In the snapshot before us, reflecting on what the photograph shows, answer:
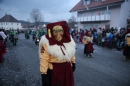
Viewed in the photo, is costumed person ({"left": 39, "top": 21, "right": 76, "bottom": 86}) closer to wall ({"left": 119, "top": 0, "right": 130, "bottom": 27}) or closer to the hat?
the hat

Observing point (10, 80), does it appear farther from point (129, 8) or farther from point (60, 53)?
point (129, 8)

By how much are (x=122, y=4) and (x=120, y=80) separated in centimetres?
1795

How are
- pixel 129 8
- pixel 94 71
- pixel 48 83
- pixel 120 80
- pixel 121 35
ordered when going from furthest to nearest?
1. pixel 129 8
2. pixel 121 35
3. pixel 94 71
4. pixel 120 80
5. pixel 48 83

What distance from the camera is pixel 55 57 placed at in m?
2.40

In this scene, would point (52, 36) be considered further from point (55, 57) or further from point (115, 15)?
point (115, 15)

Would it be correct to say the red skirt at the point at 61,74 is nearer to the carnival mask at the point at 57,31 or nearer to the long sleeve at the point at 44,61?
the long sleeve at the point at 44,61

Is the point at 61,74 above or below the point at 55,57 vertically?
below

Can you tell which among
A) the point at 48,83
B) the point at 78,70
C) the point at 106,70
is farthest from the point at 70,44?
the point at 106,70

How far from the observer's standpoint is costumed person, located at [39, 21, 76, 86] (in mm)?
2369

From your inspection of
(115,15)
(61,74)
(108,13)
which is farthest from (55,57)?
(108,13)

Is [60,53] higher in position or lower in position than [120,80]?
higher

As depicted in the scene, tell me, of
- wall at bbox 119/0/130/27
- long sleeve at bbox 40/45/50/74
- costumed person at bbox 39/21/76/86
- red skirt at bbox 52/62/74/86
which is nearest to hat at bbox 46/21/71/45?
costumed person at bbox 39/21/76/86

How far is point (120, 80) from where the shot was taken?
4.61 meters

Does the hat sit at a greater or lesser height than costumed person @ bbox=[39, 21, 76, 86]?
greater
